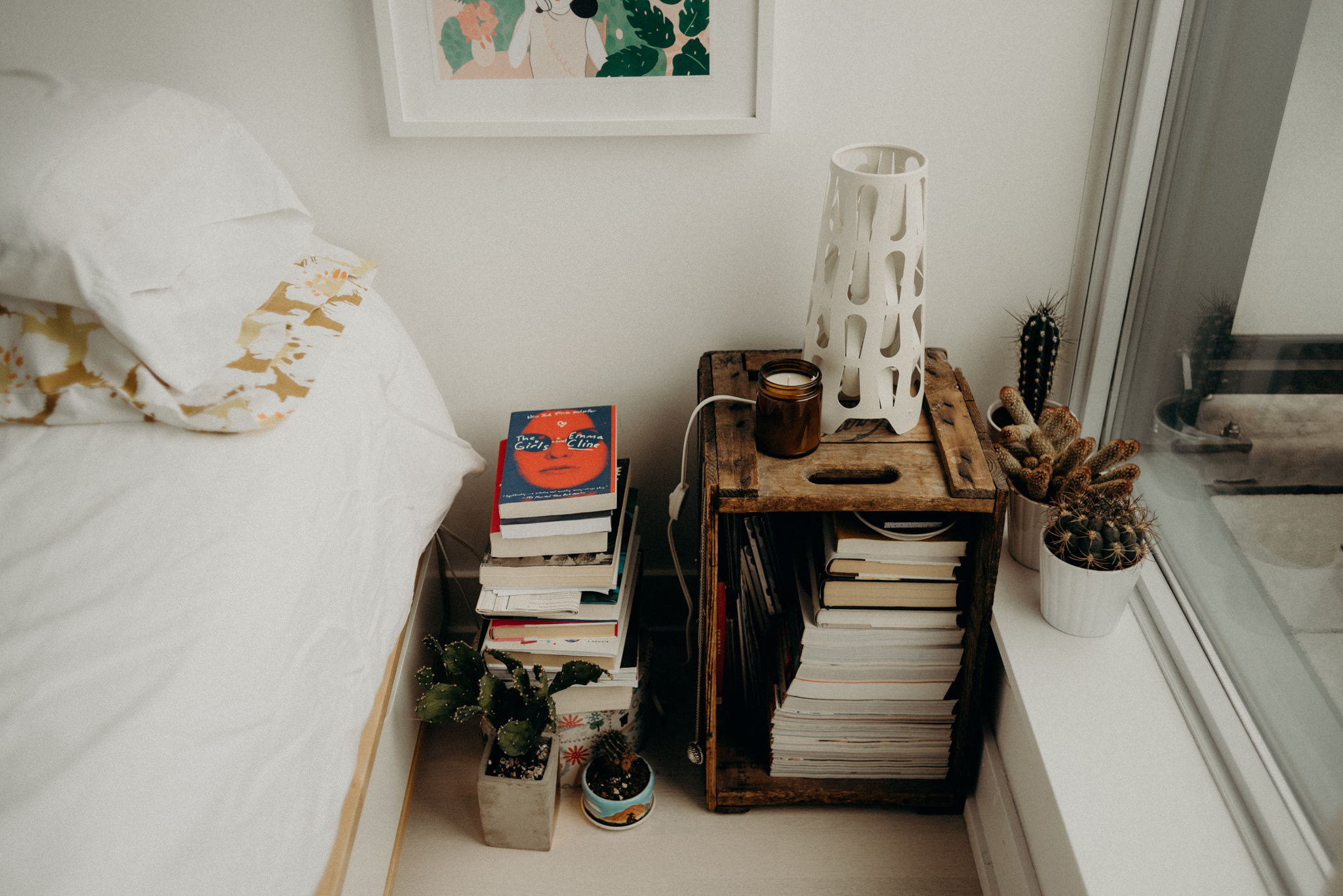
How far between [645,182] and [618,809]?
3.01ft

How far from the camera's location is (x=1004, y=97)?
125 cm

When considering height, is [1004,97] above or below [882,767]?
above

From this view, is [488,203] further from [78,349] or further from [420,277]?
[78,349]

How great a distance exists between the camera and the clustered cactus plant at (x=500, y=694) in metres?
1.23

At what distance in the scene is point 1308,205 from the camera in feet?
3.12

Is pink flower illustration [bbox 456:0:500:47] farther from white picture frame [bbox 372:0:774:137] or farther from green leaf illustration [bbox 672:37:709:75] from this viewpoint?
green leaf illustration [bbox 672:37:709:75]

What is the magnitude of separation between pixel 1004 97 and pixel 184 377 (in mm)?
1088

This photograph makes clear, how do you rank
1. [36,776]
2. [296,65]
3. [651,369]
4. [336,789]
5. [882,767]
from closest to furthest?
[36,776]
[336,789]
[296,65]
[882,767]
[651,369]

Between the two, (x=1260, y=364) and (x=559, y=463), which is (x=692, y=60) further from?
(x=1260, y=364)

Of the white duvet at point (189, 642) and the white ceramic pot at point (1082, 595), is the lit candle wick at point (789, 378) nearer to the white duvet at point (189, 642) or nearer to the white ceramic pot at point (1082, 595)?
the white ceramic pot at point (1082, 595)

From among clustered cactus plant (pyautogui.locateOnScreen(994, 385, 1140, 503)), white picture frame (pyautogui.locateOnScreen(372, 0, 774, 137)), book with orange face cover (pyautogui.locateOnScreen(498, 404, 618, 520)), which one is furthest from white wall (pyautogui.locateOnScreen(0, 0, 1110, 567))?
clustered cactus plant (pyautogui.locateOnScreen(994, 385, 1140, 503))

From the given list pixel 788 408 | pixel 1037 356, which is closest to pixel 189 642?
pixel 788 408

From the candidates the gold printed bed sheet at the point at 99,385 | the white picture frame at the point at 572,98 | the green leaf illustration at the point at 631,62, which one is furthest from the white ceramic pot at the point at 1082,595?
the gold printed bed sheet at the point at 99,385

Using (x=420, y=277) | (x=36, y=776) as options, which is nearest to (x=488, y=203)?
(x=420, y=277)
